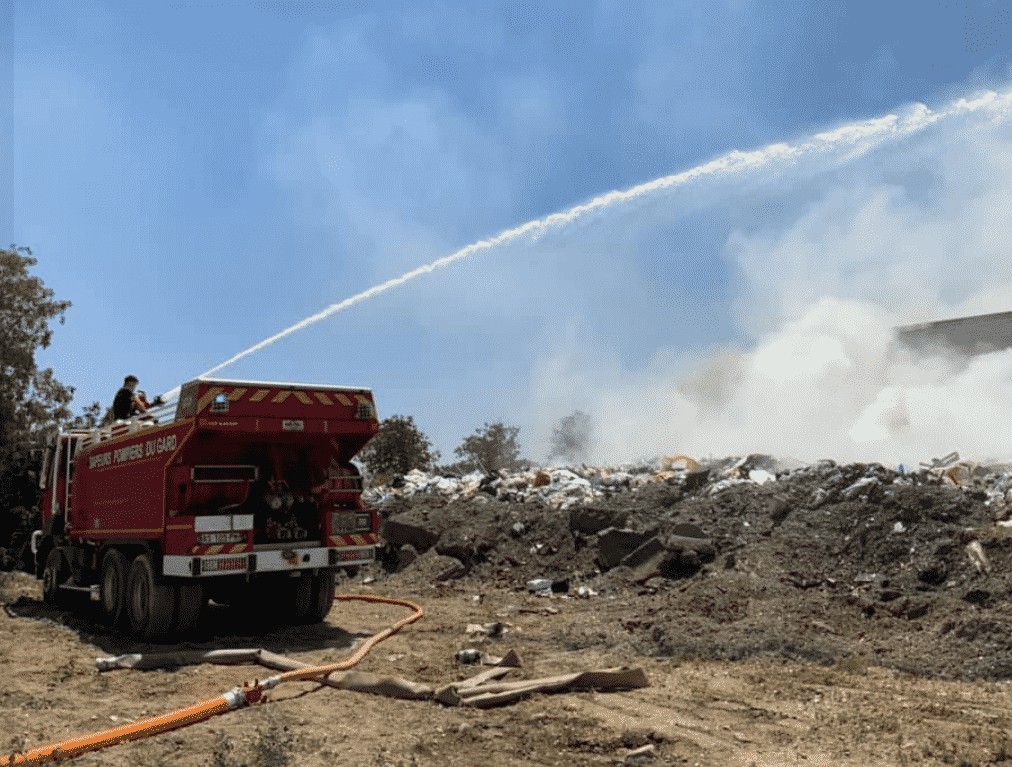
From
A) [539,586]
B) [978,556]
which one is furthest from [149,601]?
[978,556]

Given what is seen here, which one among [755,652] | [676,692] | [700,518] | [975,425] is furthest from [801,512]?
[975,425]

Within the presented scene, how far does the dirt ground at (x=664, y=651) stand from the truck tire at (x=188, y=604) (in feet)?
1.18

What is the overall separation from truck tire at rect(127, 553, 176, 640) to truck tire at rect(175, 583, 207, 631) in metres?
0.07

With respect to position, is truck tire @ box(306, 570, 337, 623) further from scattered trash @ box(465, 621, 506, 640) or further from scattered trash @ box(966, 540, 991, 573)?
scattered trash @ box(966, 540, 991, 573)

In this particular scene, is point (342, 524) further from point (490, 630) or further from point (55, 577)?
point (55, 577)

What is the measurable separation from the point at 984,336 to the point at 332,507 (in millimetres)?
31637

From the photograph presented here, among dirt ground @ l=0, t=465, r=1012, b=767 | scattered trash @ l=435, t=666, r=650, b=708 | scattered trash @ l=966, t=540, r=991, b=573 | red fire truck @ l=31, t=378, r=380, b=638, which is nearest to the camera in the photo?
dirt ground @ l=0, t=465, r=1012, b=767

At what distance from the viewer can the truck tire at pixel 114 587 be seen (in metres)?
10.4

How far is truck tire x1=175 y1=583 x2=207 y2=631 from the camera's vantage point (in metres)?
9.68

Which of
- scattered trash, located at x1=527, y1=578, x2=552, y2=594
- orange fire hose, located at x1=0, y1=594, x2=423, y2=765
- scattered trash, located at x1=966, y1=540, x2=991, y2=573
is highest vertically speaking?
scattered trash, located at x1=966, y1=540, x2=991, y2=573

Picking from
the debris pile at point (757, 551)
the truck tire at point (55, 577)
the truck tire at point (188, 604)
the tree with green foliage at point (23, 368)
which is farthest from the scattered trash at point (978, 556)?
the tree with green foliage at point (23, 368)

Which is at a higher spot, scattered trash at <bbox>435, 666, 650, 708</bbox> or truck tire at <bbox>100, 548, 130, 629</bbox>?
truck tire at <bbox>100, 548, 130, 629</bbox>

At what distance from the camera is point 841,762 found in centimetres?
517

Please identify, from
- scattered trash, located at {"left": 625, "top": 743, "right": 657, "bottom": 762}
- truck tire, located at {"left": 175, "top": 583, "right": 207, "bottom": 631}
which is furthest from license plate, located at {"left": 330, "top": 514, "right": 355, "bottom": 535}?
scattered trash, located at {"left": 625, "top": 743, "right": 657, "bottom": 762}
